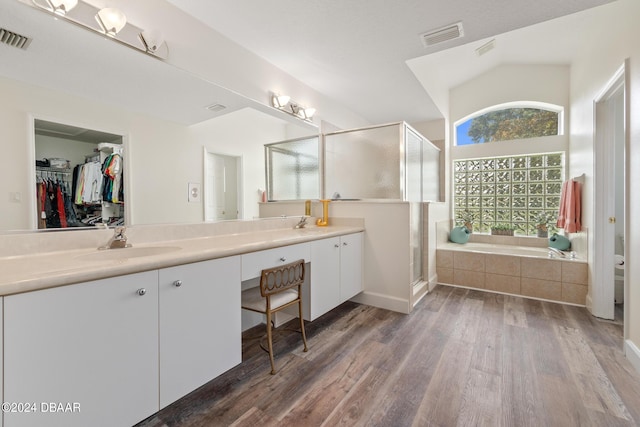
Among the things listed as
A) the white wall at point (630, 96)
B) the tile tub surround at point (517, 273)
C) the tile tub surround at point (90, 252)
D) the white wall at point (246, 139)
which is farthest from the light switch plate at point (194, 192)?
the tile tub surround at point (517, 273)

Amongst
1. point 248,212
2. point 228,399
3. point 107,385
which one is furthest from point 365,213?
point 107,385

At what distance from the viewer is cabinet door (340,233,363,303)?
247 cm

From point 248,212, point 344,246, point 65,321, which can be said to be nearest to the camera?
point 65,321

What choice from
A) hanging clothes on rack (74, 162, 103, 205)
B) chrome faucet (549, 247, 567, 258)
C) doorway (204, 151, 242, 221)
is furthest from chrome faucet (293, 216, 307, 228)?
chrome faucet (549, 247, 567, 258)

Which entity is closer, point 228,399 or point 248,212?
point 228,399

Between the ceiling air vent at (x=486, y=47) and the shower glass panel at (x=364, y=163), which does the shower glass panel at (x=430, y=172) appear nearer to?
the shower glass panel at (x=364, y=163)

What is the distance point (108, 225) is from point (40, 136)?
0.52 metres

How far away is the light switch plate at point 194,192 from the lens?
188cm

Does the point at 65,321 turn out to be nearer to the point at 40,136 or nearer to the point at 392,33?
the point at 40,136

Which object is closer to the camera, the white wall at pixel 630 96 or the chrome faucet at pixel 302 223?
the white wall at pixel 630 96

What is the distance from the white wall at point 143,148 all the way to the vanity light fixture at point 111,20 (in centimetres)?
39

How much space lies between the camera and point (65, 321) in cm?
93

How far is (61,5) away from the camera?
1.27 meters

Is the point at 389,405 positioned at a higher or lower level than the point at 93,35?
lower
